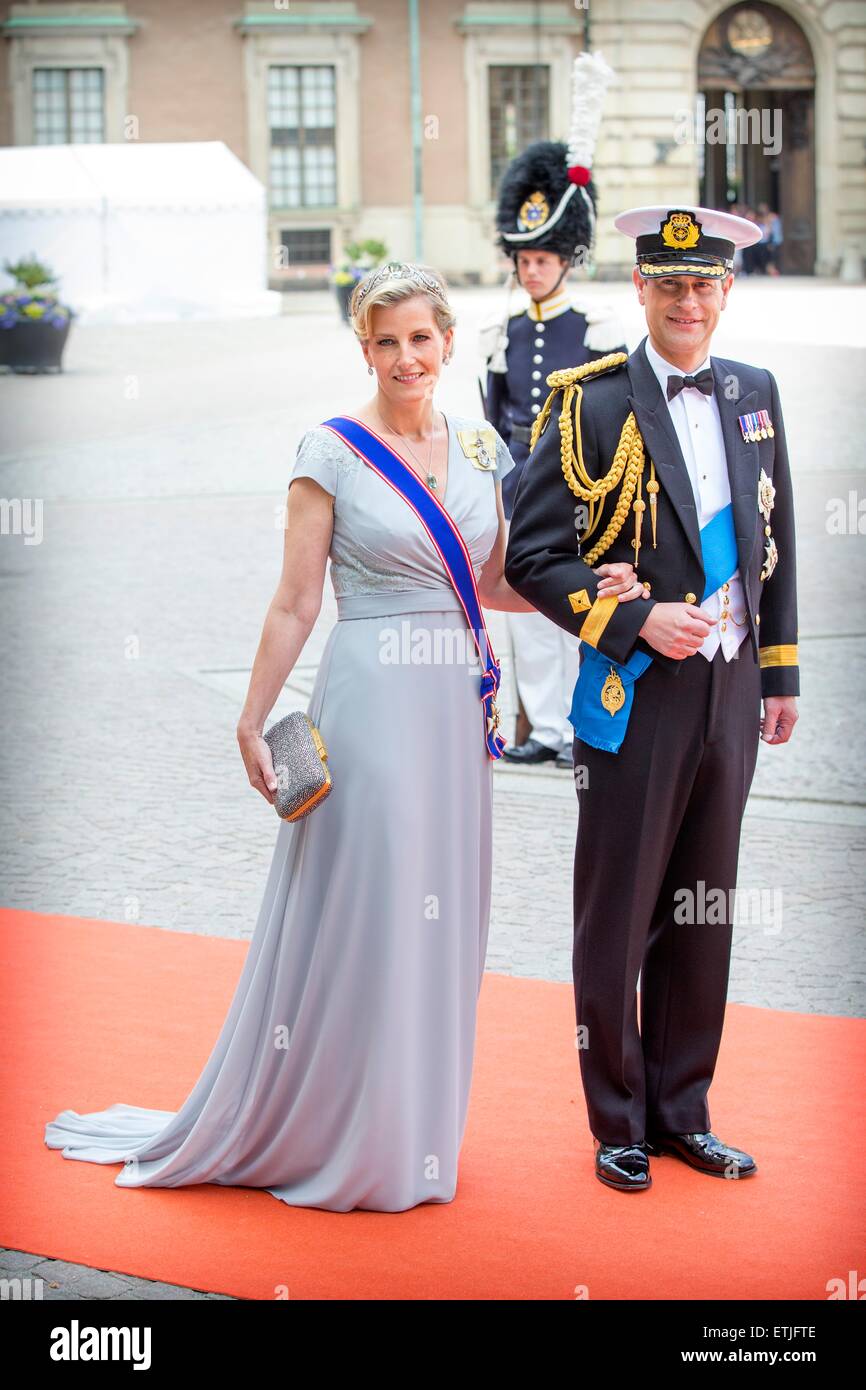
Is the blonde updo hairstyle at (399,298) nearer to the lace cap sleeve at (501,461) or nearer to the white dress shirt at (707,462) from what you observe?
the lace cap sleeve at (501,461)

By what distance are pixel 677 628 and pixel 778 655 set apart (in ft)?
1.19

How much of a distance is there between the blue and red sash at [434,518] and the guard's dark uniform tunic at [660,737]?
117mm

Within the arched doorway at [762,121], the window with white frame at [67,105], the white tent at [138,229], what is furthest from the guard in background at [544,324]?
the window with white frame at [67,105]

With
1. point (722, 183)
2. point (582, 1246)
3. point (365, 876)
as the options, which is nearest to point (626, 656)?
point (365, 876)

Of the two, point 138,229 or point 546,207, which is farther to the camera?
point 138,229

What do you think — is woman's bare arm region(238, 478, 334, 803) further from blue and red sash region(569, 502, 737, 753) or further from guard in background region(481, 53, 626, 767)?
guard in background region(481, 53, 626, 767)

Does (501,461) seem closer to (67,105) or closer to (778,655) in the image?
(778,655)

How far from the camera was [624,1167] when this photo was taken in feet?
11.9

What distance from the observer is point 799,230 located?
110ft

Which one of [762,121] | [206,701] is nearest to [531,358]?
[206,701]

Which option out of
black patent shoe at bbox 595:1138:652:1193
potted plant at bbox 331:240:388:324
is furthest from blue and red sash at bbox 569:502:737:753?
potted plant at bbox 331:240:388:324

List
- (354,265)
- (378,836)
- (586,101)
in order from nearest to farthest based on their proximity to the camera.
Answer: (378,836) → (586,101) → (354,265)

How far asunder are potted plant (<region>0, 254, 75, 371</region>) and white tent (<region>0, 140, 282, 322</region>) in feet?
15.4
